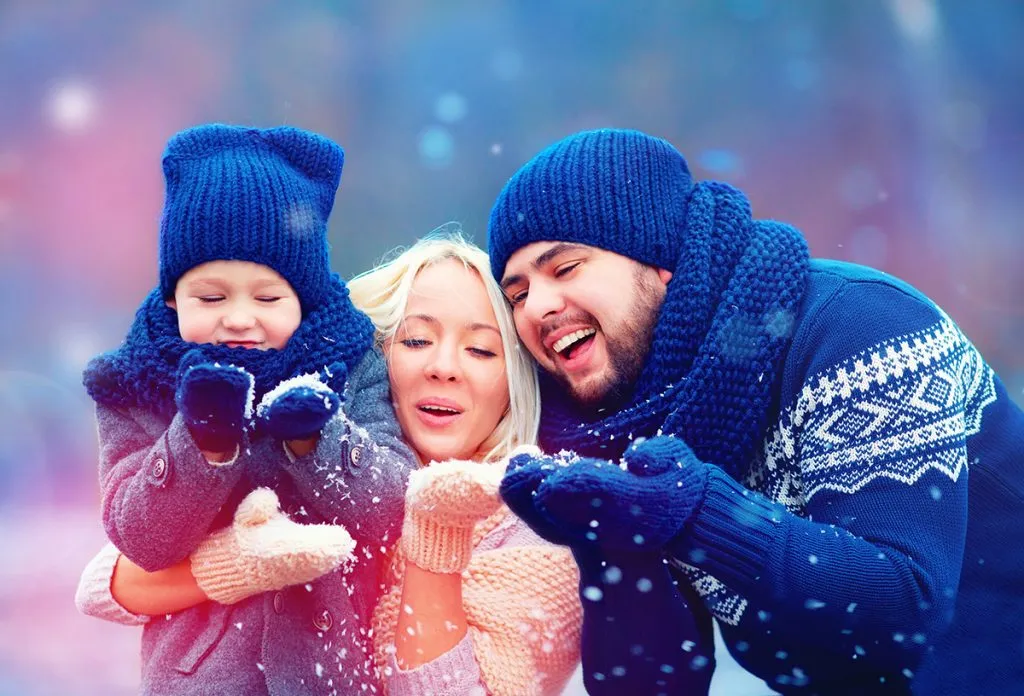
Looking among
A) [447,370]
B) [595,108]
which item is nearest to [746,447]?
[447,370]

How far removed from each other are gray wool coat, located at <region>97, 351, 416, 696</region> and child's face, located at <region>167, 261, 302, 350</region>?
159mm

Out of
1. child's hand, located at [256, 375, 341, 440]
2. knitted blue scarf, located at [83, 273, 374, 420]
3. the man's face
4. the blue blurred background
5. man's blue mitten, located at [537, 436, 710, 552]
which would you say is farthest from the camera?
the blue blurred background

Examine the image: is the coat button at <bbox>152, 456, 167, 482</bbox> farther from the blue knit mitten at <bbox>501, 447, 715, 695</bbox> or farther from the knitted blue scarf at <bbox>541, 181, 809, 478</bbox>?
the knitted blue scarf at <bbox>541, 181, 809, 478</bbox>

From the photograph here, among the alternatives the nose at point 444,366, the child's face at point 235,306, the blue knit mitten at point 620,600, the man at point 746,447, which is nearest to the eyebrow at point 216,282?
the child's face at point 235,306

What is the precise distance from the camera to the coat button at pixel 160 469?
1.39m

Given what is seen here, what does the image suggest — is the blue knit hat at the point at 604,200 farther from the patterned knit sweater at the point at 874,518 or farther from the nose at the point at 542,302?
the patterned knit sweater at the point at 874,518

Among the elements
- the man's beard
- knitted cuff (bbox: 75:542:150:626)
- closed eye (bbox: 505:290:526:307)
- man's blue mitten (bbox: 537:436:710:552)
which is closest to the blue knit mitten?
man's blue mitten (bbox: 537:436:710:552)

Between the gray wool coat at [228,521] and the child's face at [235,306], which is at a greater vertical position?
the child's face at [235,306]

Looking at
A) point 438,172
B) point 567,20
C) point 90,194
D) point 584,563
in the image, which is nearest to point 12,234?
point 90,194

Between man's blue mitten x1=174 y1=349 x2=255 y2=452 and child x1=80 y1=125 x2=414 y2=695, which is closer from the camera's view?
man's blue mitten x1=174 y1=349 x2=255 y2=452

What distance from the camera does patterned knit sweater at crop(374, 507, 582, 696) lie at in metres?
1.54

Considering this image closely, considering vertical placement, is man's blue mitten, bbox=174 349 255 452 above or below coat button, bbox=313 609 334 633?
above

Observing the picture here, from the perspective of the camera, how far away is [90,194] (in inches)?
167

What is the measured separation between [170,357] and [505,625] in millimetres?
701
